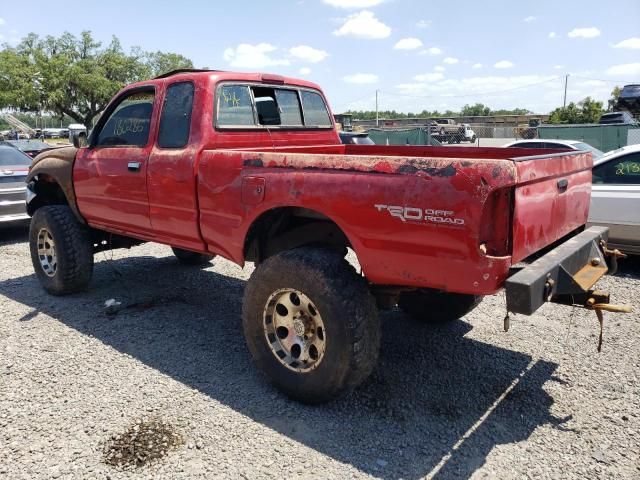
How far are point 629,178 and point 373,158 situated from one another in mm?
4917

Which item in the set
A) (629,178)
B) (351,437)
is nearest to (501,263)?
(351,437)

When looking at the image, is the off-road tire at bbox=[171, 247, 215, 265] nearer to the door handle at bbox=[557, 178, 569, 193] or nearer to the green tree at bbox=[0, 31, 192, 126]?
the door handle at bbox=[557, 178, 569, 193]

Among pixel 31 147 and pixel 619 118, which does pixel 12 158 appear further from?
pixel 619 118

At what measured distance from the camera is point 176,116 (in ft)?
13.9

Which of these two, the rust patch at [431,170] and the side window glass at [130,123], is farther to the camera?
the side window glass at [130,123]

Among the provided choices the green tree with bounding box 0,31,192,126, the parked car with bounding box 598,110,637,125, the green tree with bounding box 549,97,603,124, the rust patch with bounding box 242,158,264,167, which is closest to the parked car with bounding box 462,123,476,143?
the green tree with bounding box 549,97,603,124

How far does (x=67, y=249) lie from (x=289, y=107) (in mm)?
2690

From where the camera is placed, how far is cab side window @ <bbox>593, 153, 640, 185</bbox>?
6391 mm

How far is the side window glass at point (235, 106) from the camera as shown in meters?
4.16

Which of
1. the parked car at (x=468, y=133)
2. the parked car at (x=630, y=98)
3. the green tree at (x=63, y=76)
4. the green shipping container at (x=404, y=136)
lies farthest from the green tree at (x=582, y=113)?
the green tree at (x=63, y=76)

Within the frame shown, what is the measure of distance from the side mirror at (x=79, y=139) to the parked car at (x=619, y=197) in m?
5.80

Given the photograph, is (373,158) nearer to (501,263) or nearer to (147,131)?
(501,263)

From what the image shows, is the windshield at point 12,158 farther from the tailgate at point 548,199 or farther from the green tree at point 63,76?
the green tree at point 63,76

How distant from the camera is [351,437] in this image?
9.98 feet
